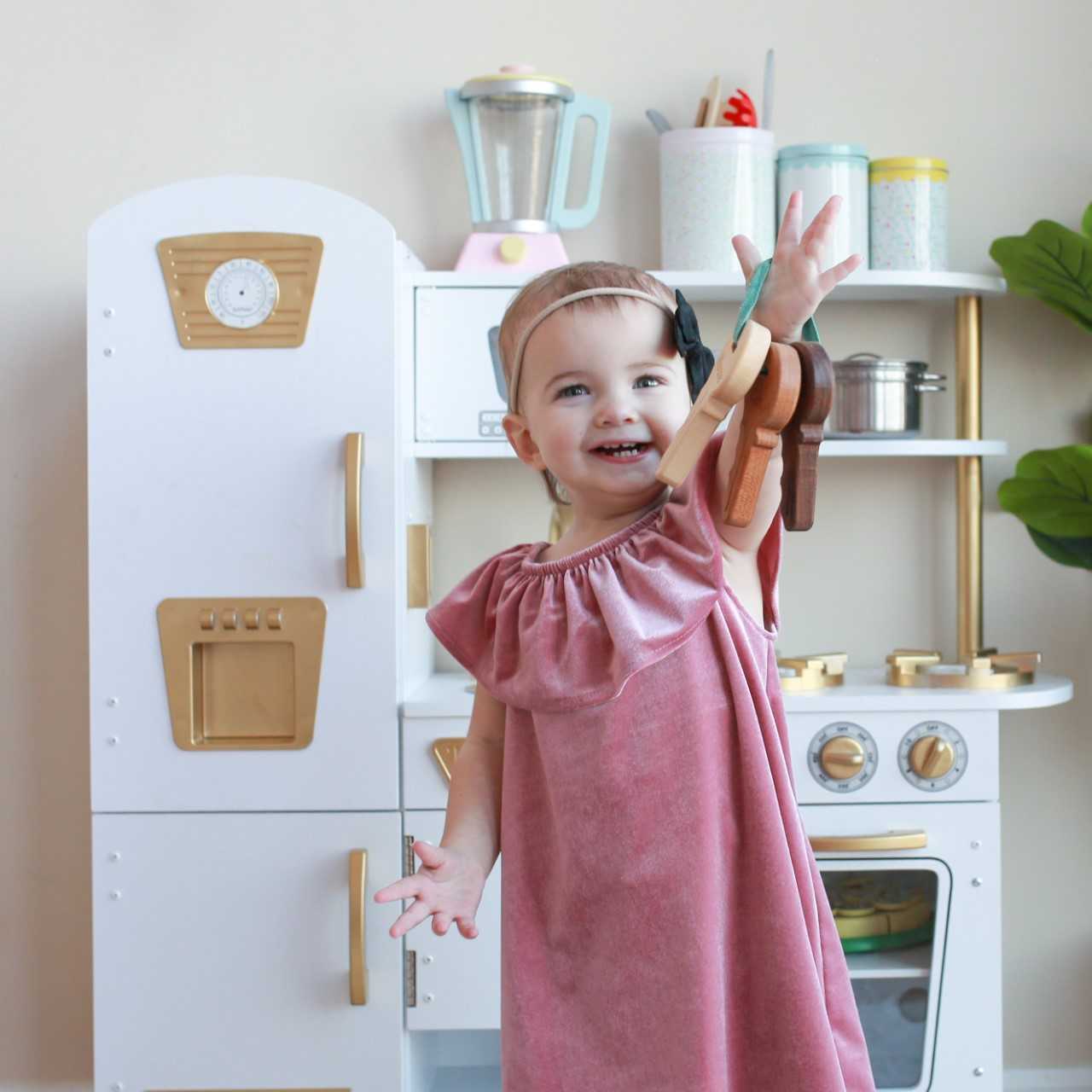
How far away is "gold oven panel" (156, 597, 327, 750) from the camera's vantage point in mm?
1925

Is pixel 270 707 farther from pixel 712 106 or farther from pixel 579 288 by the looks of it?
pixel 712 106

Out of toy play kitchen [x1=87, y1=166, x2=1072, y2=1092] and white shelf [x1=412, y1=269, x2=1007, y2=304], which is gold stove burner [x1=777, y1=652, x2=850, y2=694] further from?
white shelf [x1=412, y1=269, x2=1007, y2=304]

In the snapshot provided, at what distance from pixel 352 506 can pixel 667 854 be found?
0.95 m

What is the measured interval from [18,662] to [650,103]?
149cm

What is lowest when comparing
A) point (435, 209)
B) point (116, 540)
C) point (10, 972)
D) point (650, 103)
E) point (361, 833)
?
point (10, 972)

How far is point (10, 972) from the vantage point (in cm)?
243

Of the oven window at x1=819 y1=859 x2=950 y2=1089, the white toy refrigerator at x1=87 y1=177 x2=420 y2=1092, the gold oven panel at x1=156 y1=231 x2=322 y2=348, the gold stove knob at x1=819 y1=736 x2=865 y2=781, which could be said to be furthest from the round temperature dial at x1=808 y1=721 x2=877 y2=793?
the gold oven panel at x1=156 y1=231 x2=322 y2=348

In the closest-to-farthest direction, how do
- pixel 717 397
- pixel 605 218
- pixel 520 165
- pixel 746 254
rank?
pixel 717 397 < pixel 746 254 < pixel 520 165 < pixel 605 218

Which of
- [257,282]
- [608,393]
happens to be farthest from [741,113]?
[608,393]

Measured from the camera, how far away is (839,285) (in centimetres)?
215

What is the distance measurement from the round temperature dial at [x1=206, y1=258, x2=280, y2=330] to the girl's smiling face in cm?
91

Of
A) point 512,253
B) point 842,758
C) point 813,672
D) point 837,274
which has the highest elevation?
point 512,253

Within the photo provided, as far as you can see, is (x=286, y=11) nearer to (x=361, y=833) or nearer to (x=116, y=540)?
(x=116, y=540)

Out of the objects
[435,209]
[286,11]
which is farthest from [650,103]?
[286,11]
